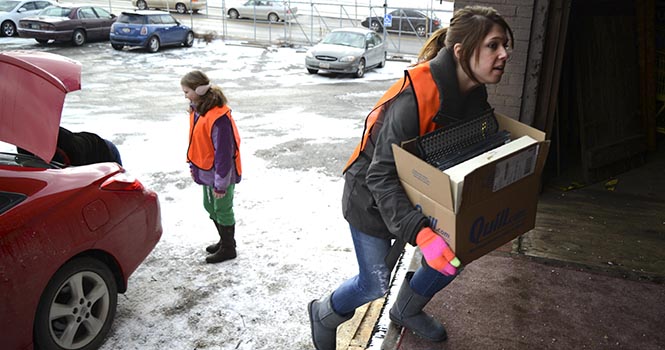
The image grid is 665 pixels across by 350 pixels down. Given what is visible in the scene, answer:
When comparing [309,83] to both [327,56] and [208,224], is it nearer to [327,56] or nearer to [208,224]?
[327,56]

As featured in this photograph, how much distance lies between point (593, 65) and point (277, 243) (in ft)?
14.0

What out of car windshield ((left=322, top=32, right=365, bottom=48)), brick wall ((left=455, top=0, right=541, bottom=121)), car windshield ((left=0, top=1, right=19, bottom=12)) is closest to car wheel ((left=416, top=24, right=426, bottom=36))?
car windshield ((left=322, top=32, right=365, bottom=48))

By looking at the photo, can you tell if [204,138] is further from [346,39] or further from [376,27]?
[376,27]

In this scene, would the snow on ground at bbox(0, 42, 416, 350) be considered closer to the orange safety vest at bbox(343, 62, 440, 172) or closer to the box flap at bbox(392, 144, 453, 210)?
the box flap at bbox(392, 144, 453, 210)

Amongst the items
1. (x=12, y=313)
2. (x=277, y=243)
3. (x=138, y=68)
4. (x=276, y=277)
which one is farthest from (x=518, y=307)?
(x=138, y=68)

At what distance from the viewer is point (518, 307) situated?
3959mm

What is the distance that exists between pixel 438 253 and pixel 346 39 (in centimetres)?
1604


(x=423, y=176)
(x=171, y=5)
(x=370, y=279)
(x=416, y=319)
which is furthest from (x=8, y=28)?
(x=423, y=176)

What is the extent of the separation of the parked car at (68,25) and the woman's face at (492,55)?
20.5 metres

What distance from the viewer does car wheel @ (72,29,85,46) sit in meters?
20.6

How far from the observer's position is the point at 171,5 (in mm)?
31297

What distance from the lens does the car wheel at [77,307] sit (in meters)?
3.29

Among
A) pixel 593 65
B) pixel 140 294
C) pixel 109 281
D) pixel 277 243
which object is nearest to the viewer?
pixel 109 281

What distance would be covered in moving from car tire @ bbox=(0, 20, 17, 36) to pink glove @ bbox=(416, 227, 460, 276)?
23.6 meters
